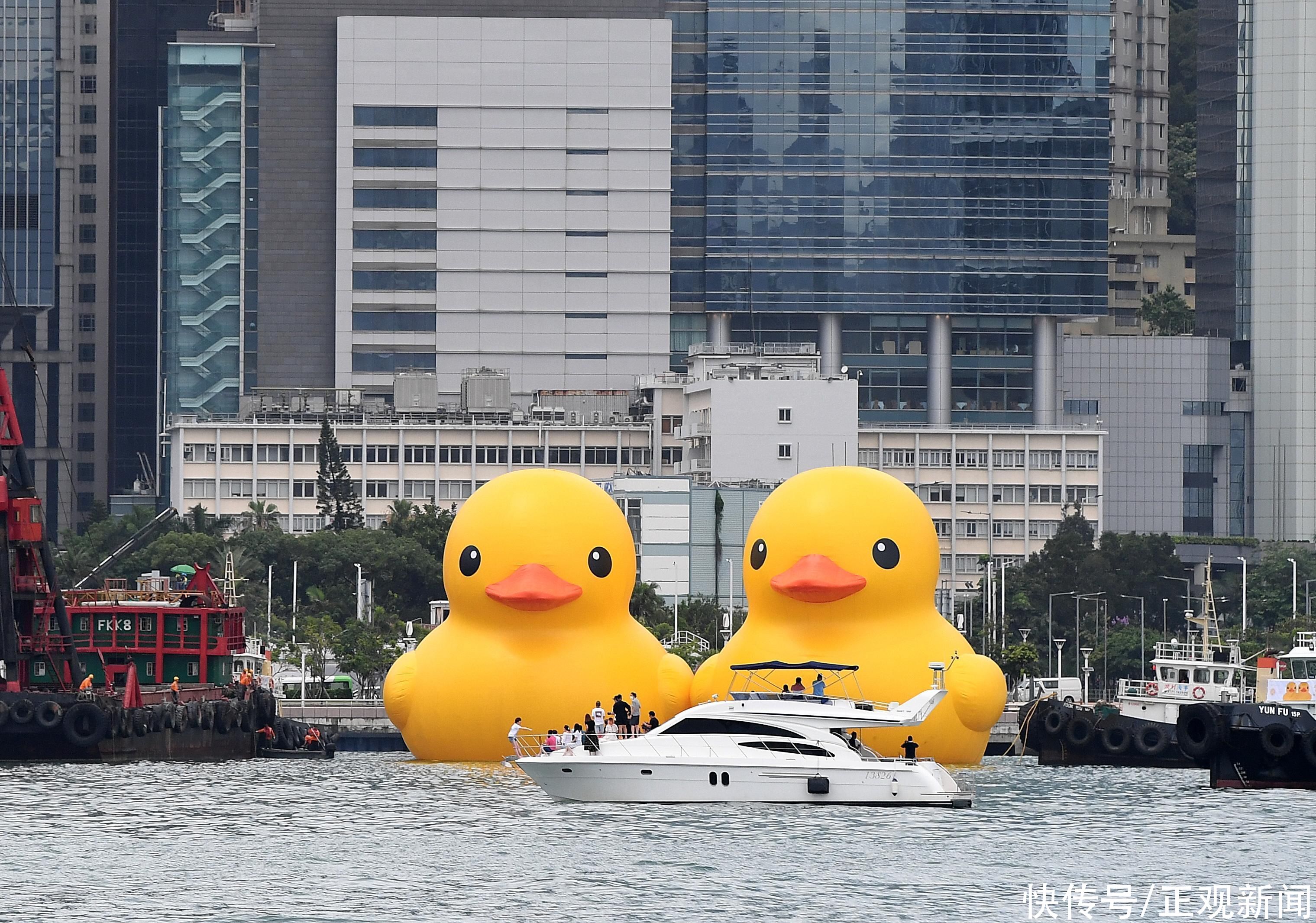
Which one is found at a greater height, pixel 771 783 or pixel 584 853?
pixel 771 783

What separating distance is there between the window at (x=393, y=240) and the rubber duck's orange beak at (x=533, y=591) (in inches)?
4924

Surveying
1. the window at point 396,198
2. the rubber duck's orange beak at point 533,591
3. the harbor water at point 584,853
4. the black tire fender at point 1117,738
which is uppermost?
the window at point 396,198

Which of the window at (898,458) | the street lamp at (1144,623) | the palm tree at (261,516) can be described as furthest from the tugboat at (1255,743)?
the window at (898,458)

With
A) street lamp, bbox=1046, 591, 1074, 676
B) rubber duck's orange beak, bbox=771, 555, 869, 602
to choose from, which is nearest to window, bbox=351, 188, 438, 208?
street lamp, bbox=1046, 591, 1074, 676

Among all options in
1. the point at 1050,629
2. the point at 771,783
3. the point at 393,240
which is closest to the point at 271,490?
the point at 393,240

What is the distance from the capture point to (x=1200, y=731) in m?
70.4

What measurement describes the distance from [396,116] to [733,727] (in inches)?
5298

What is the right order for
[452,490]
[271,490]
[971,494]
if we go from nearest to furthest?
→ 1. [271,490]
2. [452,490]
3. [971,494]

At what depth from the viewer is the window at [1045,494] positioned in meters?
180

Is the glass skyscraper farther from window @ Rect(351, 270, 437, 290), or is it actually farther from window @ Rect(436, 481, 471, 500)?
window @ Rect(436, 481, 471, 500)

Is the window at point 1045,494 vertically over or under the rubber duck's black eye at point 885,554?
under

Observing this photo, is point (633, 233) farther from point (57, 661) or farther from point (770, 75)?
point (57, 661)

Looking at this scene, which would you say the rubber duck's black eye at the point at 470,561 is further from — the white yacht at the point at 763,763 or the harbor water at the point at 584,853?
the white yacht at the point at 763,763

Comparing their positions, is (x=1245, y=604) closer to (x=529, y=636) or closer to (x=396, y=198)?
(x=529, y=636)
